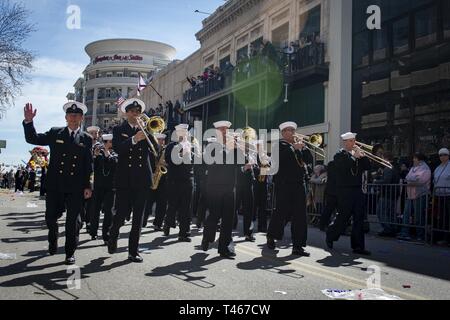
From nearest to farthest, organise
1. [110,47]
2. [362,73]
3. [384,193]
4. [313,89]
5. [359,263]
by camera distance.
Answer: [359,263] < [384,193] < [362,73] < [313,89] < [110,47]

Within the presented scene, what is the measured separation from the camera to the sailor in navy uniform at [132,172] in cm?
729

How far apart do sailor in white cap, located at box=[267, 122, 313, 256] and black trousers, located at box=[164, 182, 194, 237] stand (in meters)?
1.75

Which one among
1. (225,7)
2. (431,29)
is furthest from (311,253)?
(225,7)

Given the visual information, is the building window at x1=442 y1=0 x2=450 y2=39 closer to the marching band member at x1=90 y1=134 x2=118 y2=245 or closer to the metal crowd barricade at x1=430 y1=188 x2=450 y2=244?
the metal crowd barricade at x1=430 y1=188 x2=450 y2=244

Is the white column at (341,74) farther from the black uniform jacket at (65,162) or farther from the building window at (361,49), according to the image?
the black uniform jacket at (65,162)

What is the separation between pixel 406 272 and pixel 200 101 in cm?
2387

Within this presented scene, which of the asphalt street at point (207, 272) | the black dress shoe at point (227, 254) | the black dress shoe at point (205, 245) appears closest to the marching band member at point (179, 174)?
the asphalt street at point (207, 272)

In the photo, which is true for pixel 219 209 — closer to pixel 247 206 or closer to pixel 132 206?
pixel 132 206

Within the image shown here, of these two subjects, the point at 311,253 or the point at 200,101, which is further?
the point at 200,101

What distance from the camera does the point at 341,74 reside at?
19.9 metres

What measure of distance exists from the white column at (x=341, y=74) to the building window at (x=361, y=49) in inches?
7.9

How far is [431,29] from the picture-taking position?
623 inches

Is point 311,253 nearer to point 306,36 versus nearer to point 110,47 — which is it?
point 306,36

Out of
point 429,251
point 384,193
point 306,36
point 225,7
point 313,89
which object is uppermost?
point 225,7
